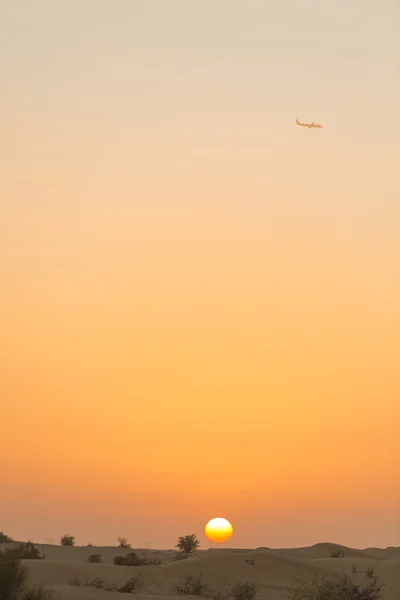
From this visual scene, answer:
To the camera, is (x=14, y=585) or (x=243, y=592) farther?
(x=243, y=592)

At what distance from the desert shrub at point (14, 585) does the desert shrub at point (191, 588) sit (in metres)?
5.59

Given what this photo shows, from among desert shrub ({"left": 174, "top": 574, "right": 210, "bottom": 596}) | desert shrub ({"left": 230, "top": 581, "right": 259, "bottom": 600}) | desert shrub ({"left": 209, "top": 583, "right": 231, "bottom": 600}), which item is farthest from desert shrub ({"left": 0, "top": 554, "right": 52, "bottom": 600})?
desert shrub ({"left": 230, "top": 581, "right": 259, "bottom": 600})

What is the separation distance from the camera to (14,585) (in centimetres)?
1903

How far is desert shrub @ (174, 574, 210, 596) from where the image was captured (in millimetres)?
24125

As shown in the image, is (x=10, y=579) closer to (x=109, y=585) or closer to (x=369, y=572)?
(x=109, y=585)

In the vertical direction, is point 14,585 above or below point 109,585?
above

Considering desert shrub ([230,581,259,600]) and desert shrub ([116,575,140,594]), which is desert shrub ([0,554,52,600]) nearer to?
desert shrub ([116,575,140,594])

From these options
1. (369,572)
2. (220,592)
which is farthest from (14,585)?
(369,572)

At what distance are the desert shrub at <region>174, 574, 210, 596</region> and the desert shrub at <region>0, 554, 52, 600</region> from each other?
559 centimetres

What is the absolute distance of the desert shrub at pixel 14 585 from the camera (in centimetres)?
1873

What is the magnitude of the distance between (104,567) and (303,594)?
7679 mm

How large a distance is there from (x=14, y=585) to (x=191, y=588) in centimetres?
682

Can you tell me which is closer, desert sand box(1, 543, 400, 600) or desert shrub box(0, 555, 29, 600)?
desert shrub box(0, 555, 29, 600)

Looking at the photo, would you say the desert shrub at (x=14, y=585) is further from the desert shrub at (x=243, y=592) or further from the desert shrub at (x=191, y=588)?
the desert shrub at (x=243, y=592)
